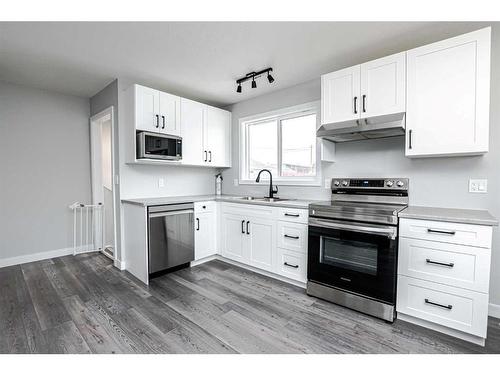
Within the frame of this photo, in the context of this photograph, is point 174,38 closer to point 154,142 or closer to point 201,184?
point 154,142

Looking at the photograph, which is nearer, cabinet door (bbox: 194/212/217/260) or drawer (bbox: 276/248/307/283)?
drawer (bbox: 276/248/307/283)

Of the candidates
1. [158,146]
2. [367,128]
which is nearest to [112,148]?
[158,146]

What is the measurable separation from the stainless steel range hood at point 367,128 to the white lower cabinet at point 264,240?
2.84ft

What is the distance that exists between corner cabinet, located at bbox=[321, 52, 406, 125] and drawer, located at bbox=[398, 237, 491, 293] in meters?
1.16

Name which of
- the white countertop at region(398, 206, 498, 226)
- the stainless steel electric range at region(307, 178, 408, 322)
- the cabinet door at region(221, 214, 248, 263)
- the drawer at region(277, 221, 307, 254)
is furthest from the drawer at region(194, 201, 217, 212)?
the white countertop at region(398, 206, 498, 226)

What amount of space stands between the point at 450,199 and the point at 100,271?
396cm

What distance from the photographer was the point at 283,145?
11.7 feet

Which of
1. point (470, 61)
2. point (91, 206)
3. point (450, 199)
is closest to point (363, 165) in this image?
point (450, 199)

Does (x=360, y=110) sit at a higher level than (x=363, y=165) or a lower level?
higher

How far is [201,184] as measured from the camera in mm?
4113

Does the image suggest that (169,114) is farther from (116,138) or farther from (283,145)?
(283,145)

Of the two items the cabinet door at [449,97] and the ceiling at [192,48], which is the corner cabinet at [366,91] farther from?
the ceiling at [192,48]

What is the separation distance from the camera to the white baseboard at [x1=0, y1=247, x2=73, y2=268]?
3.20 metres

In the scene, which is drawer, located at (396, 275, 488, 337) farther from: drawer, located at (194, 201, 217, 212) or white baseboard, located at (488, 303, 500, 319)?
drawer, located at (194, 201, 217, 212)
